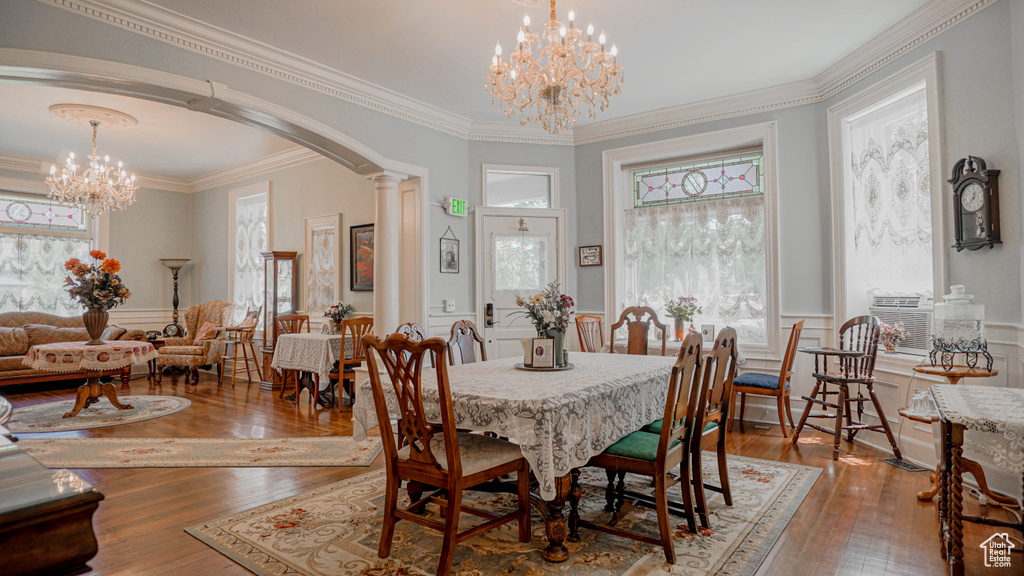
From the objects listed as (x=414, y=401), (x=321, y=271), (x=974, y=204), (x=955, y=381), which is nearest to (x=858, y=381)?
(x=955, y=381)

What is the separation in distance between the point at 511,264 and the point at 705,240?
205cm

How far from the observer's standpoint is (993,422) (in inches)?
77.1

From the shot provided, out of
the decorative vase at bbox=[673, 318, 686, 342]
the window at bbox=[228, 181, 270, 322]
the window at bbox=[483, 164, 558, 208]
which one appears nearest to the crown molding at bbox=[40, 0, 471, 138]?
the window at bbox=[483, 164, 558, 208]

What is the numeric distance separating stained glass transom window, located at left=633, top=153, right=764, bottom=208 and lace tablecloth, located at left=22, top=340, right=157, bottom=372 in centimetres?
557

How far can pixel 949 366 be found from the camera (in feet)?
10.6

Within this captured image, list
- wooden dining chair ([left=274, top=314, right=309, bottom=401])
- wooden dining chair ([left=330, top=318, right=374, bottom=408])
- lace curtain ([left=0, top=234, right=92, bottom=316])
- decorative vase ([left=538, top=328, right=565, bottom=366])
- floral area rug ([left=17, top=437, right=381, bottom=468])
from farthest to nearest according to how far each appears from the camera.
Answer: lace curtain ([left=0, top=234, right=92, bottom=316])
wooden dining chair ([left=274, top=314, right=309, bottom=401])
wooden dining chair ([left=330, top=318, right=374, bottom=408])
floral area rug ([left=17, top=437, right=381, bottom=468])
decorative vase ([left=538, top=328, right=565, bottom=366])

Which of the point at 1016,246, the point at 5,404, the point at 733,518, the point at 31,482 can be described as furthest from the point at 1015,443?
the point at 5,404

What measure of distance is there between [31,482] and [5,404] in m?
0.91

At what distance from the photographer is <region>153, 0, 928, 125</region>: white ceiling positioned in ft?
12.2

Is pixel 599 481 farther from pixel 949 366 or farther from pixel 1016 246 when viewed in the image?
pixel 1016 246

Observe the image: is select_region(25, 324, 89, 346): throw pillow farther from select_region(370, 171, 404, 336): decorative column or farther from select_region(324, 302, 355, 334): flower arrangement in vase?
select_region(370, 171, 404, 336): decorative column

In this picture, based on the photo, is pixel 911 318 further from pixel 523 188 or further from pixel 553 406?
pixel 523 188

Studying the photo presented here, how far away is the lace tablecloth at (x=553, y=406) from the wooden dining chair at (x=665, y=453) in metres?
0.11

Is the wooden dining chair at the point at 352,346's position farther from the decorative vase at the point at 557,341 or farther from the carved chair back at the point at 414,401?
the carved chair back at the point at 414,401
